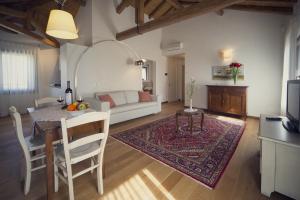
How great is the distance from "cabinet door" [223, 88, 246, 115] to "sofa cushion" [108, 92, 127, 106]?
323 centimetres

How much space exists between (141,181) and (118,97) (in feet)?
10.3

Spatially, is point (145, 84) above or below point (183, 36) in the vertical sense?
below

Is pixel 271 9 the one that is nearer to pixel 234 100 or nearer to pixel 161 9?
pixel 234 100

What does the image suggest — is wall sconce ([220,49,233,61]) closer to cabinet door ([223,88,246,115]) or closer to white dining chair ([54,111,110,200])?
cabinet door ([223,88,246,115])

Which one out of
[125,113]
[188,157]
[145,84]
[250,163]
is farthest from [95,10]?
[250,163]

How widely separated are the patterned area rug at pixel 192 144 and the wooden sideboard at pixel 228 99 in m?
0.67

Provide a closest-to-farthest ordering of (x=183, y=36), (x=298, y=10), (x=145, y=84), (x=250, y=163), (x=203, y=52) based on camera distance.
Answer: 1. (x=250, y=163)
2. (x=298, y=10)
3. (x=203, y=52)
4. (x=183, y=36)
5. (x=145, y=84)

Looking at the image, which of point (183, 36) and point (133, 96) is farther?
point (183, 36)

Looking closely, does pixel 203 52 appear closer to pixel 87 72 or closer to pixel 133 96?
pixel 133 96

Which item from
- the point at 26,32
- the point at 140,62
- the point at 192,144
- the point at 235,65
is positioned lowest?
the point at 192,144

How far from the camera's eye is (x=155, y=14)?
21.1 feet

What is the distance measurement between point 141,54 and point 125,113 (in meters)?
2.88

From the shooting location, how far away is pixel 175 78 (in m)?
8.49

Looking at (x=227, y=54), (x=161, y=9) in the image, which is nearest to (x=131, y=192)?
(x=227, y=54)
